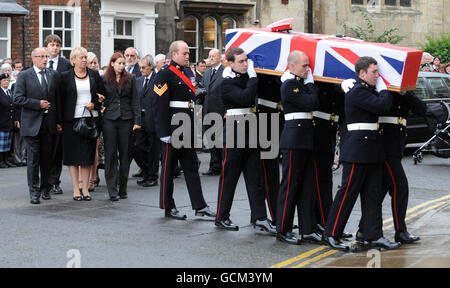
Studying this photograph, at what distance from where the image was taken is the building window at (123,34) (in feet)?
80.1

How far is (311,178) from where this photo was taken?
8.86 m

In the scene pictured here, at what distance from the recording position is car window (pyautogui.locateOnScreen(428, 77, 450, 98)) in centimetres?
1786

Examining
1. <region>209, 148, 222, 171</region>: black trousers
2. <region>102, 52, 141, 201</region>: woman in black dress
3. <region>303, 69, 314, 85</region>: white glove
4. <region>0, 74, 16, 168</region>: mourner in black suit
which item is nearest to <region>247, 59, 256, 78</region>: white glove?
<region>303, 69, 314, 85</region>: white glove

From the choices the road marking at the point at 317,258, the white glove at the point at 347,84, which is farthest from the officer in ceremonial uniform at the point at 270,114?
the road marking at the point at 317,258

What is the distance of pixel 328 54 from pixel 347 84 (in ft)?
1.62

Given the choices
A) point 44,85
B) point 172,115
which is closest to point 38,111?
point 44,85

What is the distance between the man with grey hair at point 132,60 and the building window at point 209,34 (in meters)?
11.2

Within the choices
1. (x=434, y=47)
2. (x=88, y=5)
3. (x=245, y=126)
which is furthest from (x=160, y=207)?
(x=434, y=47)

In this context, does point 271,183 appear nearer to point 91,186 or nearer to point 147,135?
point 91,186

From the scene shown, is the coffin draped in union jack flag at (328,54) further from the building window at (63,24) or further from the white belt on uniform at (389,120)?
the building window at (63,24)

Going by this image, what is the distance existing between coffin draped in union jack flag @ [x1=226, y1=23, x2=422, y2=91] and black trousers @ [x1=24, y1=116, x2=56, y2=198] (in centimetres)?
327

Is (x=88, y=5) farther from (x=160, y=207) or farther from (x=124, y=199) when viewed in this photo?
(x=160, y=207)

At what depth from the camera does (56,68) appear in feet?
41.5

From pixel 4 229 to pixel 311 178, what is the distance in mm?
3543
